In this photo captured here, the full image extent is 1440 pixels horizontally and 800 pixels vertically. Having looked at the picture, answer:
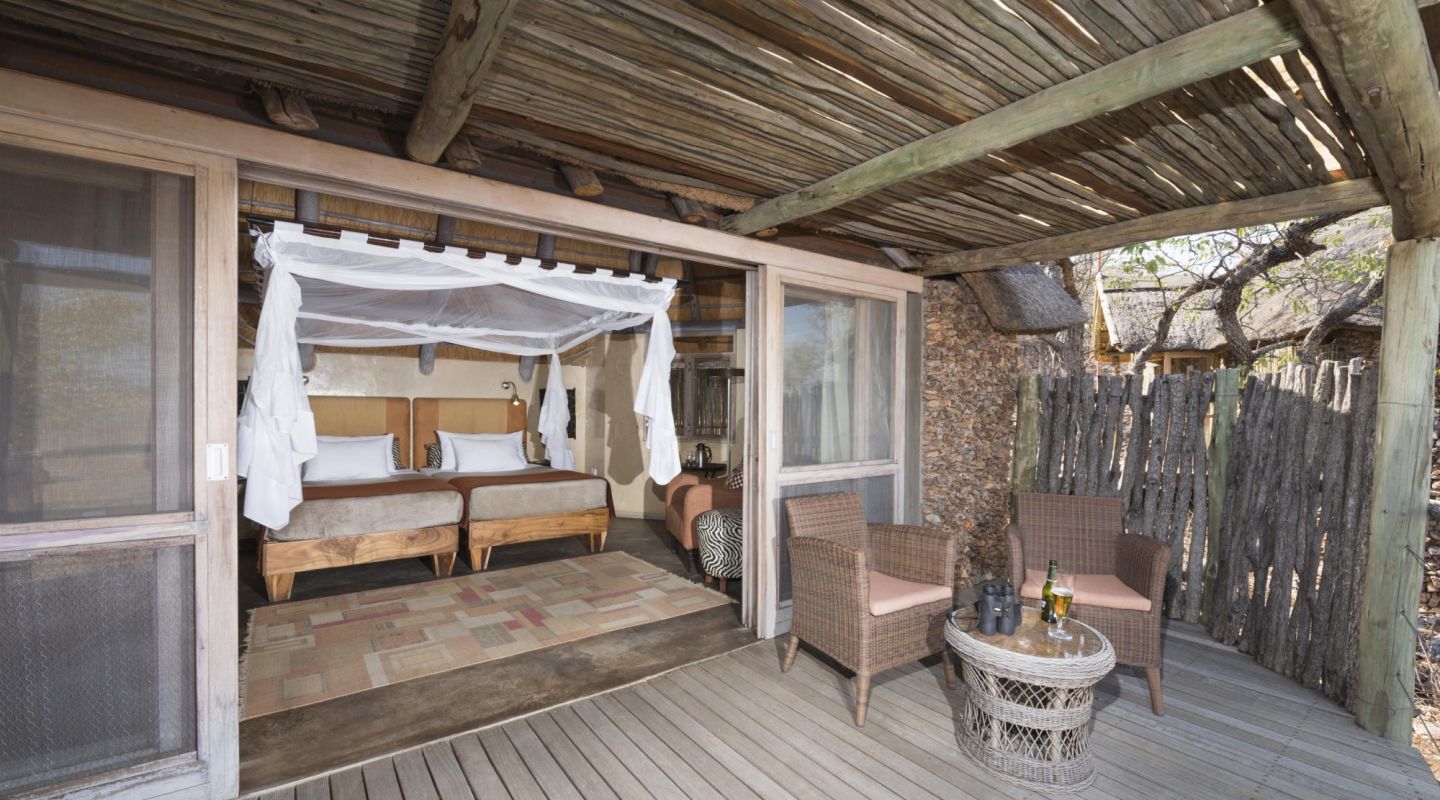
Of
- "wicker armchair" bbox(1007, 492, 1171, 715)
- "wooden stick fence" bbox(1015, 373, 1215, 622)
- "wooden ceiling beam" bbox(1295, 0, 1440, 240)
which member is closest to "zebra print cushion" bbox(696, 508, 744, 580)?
"wicker armchair" bbox(1007, 492, 1171, 715)

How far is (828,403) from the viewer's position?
411 cm

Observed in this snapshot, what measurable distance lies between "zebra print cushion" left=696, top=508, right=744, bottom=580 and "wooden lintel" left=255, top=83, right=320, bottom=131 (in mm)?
3481

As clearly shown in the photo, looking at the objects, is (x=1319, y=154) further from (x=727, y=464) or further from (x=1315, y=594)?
(x=727, y=464)

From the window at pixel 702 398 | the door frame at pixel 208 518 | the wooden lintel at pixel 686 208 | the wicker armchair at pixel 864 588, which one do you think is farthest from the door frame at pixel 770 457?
the window at pixel 702 398

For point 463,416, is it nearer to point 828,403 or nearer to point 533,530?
point 533,530

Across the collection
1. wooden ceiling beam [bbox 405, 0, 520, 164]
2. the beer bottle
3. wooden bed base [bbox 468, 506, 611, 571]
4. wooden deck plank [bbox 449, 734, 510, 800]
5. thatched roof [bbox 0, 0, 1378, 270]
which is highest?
thatched roof [bbox 0, 0, 1378, 270]

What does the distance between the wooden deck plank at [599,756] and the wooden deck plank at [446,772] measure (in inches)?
17.5

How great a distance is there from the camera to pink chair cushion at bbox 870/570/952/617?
114 inches

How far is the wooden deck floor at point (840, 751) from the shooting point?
89.4 inches

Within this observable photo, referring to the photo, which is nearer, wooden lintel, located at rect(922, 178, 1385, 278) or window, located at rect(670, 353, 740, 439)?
wooden lintel, located at rect(922, 178, 1385, 278)

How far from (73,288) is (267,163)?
736 millimetres

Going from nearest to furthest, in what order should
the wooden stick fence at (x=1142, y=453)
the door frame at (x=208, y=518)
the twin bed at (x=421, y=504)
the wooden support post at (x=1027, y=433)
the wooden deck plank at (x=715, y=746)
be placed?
the door frame at (x=208, y=518), the wooden deck plank at (x=715, y=746), the wooden stick fence at (x=1142, y=453), the twin bed at (x=421, y=504), the wooden support post at (x=1027, y=433)

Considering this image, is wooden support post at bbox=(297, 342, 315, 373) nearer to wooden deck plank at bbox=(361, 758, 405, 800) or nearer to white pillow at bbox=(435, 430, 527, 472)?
white pillow at bbox=(435, 430, 527, 472)

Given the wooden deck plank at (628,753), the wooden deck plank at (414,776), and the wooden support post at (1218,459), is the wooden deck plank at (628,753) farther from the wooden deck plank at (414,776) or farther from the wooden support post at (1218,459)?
the wooden support post at (1218,459)
